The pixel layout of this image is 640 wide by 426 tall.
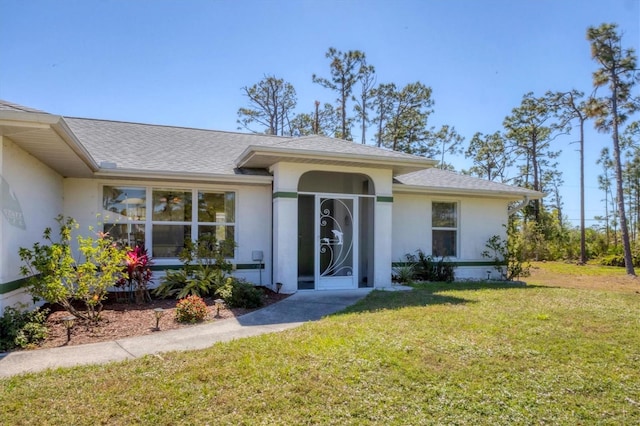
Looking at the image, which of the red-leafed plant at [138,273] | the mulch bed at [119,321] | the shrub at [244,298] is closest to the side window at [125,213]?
the red-leafed plant at [138,273]

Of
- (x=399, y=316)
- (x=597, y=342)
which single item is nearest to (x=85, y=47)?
(x=399, y=316)

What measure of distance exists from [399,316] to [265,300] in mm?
3014

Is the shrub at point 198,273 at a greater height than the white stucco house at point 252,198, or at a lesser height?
lesser

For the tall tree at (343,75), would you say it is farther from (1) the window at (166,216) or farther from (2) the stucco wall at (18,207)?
(2) the stucco wall at (18,207)

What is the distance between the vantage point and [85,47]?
10.9 meters

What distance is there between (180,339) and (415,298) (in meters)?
4.84

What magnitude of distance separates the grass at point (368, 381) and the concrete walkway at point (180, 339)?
39 cm

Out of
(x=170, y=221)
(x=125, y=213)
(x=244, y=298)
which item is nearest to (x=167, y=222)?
(x=170, y=221)

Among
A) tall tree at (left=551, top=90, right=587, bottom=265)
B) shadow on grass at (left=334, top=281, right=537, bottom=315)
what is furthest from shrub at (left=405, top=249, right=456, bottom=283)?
tall tree at (left=551, top=90, right=587, bottom=265)

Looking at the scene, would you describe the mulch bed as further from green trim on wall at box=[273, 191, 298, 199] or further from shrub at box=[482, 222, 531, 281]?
shrub at box=[482, 222, 531, 281]

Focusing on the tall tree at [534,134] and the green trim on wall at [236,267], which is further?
the tall tree at [534,134]

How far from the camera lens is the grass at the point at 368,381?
3264 millimetres

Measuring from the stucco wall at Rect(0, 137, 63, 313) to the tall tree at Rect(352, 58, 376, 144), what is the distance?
2435 cm

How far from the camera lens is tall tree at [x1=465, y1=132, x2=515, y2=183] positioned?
30688 mm
